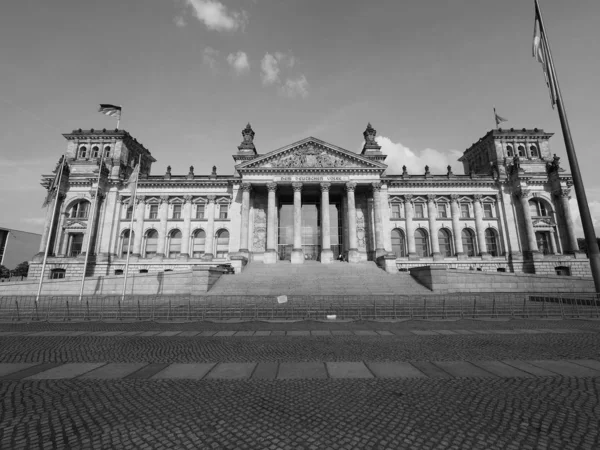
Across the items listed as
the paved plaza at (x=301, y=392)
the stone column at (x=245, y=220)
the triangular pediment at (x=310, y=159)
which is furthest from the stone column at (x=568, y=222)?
the stone column at (x=245, y=220)

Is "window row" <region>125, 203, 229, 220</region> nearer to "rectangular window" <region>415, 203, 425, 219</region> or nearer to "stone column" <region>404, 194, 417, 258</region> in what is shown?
"stone column" <region>404, 194, 417, 258</region>

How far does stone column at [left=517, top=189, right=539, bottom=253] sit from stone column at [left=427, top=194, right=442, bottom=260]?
11.9 meters

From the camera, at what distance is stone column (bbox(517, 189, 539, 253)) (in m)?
40.5

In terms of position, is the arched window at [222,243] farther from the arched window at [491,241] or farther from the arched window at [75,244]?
the arched window at [491,241]

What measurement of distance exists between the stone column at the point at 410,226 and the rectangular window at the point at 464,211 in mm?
7650

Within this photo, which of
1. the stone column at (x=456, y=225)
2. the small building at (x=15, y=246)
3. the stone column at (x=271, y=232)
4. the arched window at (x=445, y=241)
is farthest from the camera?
the small building at (x=15, y=246)

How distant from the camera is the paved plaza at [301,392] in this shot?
3232mm

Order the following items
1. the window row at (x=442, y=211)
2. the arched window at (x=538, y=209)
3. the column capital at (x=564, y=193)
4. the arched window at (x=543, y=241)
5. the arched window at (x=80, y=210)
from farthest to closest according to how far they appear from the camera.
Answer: the window row at (x=442, y=211)
the arched window at (x=538, y=209)
the arched window at (x=80, y=210)
the arched window at (x=543, y=241)
the column capital at (x=564, y=193)

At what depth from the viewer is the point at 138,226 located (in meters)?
43.1

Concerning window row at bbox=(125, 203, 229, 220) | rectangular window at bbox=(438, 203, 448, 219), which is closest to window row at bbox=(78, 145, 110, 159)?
window row at bbox=(125, 203, 229, 220)

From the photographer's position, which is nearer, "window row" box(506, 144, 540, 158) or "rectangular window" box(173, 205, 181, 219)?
"rectangular window" box(173, 205, 181, 219)

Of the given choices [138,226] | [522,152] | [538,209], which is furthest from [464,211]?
[138,226]

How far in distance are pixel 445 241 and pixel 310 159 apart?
24.3 m

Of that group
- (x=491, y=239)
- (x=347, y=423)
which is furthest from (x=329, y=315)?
(x=491, y=239)
